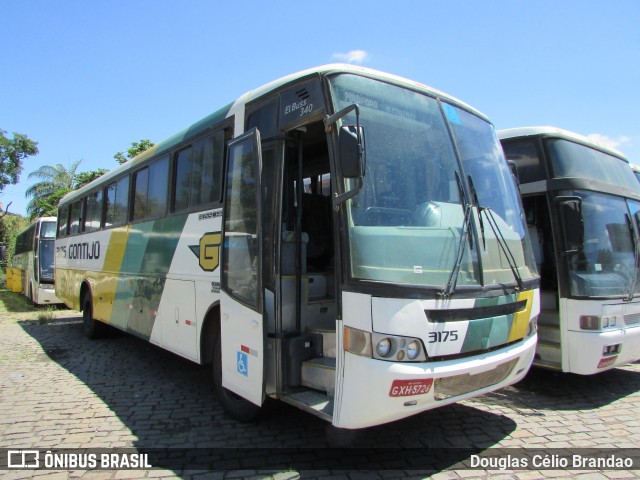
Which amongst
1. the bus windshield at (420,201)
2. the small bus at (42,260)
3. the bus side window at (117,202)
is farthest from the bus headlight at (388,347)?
the small bus at (42,260)

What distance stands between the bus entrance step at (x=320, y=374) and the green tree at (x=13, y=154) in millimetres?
29783

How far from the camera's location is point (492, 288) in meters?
3.79

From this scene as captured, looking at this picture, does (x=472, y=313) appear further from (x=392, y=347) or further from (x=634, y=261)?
(x=634, y=261)

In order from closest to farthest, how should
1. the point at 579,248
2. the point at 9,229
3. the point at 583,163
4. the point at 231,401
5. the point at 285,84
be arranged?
the point at 285,84 → the point at 231,401 → the point at 579,248 → the point at 583,163 → the point at 9,229

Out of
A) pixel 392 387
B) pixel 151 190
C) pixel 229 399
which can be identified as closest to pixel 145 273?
pixel 151 190

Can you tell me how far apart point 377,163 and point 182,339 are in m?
3.63

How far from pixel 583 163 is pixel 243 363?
5126mm

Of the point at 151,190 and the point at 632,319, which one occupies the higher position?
the point at 151,190

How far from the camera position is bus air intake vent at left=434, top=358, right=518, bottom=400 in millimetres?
3473

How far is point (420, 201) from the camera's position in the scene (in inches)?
149

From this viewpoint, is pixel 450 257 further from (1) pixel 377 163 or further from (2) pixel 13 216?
(2) pixel 13 216

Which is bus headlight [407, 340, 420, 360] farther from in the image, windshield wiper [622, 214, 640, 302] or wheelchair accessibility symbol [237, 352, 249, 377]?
windshield wiper [622, 214, 640, 302]

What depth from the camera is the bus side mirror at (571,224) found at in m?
5.52

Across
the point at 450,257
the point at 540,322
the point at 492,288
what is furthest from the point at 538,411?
the point at 450,257
